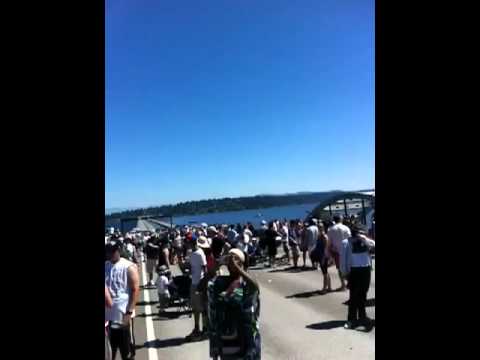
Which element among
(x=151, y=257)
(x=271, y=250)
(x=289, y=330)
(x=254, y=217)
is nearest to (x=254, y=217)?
(x=254, y=217)

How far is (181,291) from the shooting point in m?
9.16

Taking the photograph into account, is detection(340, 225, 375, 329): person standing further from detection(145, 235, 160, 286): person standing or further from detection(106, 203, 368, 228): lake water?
detection(106, 203, 368, 228): lake water

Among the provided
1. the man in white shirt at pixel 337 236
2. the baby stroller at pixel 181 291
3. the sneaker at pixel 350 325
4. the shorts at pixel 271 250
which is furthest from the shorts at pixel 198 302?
the shorts at pixel 271 250

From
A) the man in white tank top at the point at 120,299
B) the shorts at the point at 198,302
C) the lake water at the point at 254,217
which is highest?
the man in white tank top at the point at 120,299

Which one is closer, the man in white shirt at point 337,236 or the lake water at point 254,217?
the man in white shirt at point 337,236

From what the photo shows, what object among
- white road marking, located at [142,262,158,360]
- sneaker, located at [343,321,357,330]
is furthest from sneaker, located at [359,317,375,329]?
white road marking, located at [142,262,158,360]

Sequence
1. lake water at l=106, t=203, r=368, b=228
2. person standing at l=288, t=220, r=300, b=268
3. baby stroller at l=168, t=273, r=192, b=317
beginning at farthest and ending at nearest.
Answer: lake water at l=106, t=203, r=368, b=228 < person standing at l=288, t=220, r=300, b=268 < baby stroller at l=168, t=273, r=192, b=317

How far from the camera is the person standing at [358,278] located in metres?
7.18

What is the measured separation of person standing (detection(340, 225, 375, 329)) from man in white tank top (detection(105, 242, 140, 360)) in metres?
3.74

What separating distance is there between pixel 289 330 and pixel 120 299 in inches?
131

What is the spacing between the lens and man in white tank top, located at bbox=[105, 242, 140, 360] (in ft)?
16.1

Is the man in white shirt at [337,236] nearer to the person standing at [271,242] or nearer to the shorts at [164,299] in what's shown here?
the shorts at [164,299]

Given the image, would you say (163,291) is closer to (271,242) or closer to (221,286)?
(221,286)

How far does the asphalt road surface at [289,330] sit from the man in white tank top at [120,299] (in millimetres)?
1402
